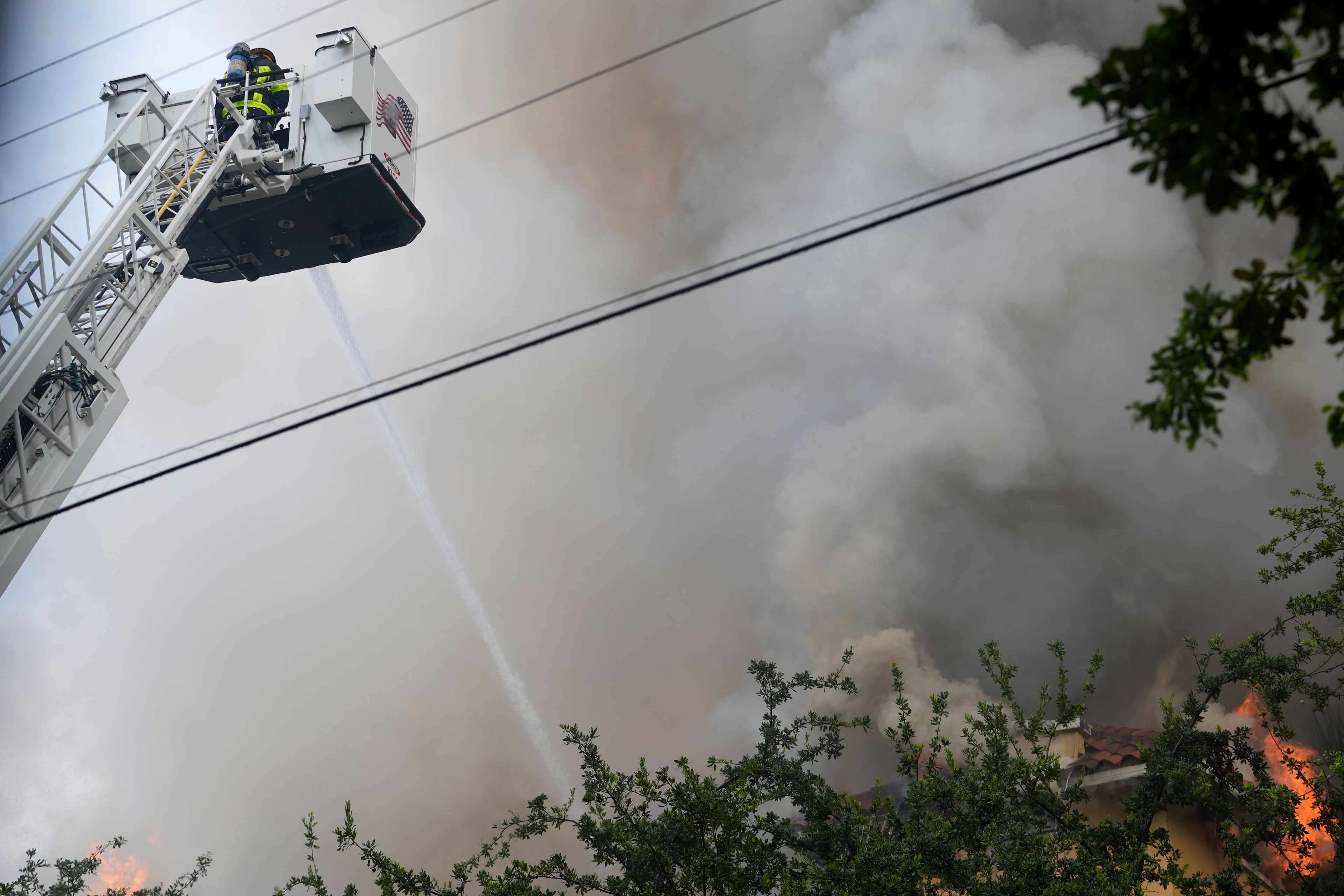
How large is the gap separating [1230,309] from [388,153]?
14212 mm

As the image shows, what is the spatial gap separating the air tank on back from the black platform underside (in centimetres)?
2

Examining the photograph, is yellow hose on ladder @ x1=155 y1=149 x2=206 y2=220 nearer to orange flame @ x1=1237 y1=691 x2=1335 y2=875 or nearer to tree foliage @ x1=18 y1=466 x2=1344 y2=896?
tree foliage @ x1=18 y1=466 x2=1344 y2=896

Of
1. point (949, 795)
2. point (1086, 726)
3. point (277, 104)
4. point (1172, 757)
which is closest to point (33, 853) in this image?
point (277, 104)

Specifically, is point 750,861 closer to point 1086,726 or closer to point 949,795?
point 949,795

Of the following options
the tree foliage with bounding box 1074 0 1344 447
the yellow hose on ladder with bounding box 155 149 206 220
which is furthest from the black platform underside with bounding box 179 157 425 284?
the tree foliage with bounding box 1074 0 1344 447

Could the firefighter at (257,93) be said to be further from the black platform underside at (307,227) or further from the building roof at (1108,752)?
the building roof at (1108,752)

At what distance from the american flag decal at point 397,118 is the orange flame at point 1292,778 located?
17.4 m

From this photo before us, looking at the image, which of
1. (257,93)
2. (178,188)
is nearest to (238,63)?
(257,93)

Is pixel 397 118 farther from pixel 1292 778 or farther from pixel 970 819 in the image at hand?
pixel 1292 778

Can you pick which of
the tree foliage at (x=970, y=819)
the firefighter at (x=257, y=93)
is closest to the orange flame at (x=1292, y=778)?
the tree foliage at (x=970, y=819)

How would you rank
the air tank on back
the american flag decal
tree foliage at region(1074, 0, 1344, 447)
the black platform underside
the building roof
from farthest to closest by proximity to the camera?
the building roof < the american flag decal < the black platform underside < the air tank on back < tree foliage at region(1074, 0, 1344, 447)

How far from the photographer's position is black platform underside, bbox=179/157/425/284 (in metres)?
15.3

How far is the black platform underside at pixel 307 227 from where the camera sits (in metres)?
15.3

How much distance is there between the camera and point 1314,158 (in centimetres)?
419
